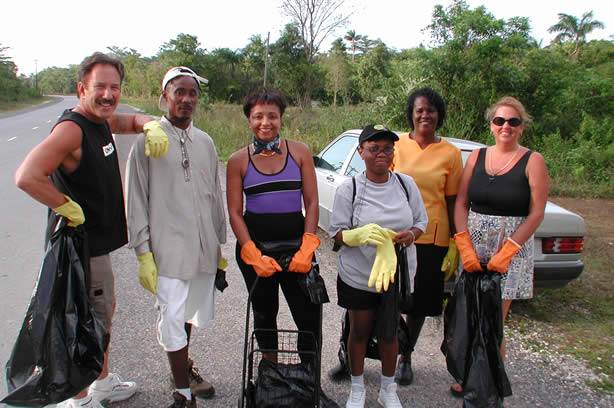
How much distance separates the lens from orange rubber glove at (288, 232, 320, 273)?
2289 millimetres

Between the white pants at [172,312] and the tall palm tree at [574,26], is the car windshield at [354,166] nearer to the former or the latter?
the white pants at [172,312]

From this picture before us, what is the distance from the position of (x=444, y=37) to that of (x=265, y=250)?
429 inches

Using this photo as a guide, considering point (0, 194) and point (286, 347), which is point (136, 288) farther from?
point (0, 194)

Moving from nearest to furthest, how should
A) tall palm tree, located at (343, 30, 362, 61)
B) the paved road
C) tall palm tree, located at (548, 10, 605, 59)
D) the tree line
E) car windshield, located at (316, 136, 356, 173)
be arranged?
the paved road → car windshield, located at (316, 136, 356, 173) → the tree line → tall palm tree, located at (548, 10, 605, 59) → tall palm tree, located at (343, 30, 362, 61)

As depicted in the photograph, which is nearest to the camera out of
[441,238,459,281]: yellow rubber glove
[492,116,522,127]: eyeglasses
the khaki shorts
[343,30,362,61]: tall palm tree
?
the khaki shorts

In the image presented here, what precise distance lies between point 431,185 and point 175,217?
5.30 feet

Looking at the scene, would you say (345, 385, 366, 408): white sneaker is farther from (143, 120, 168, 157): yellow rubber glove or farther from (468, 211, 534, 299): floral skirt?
(143, 120, 168, 157): yellow rubber glove

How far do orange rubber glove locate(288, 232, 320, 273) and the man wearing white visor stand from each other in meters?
0.51

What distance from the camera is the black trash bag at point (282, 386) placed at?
86.7 inches

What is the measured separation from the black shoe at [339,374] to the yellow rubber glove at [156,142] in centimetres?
185

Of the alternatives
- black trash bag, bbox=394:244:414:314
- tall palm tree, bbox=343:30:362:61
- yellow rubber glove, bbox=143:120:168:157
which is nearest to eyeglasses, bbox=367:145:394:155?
black trash bag, bbox=394:244:414:314

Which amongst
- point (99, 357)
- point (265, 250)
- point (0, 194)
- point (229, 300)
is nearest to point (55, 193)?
point (99, 357)

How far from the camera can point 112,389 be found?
8.23 feet

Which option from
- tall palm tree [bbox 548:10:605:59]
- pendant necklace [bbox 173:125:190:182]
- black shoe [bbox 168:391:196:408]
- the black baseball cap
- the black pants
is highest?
tall palm tree [bbox 548:10:605:59]
